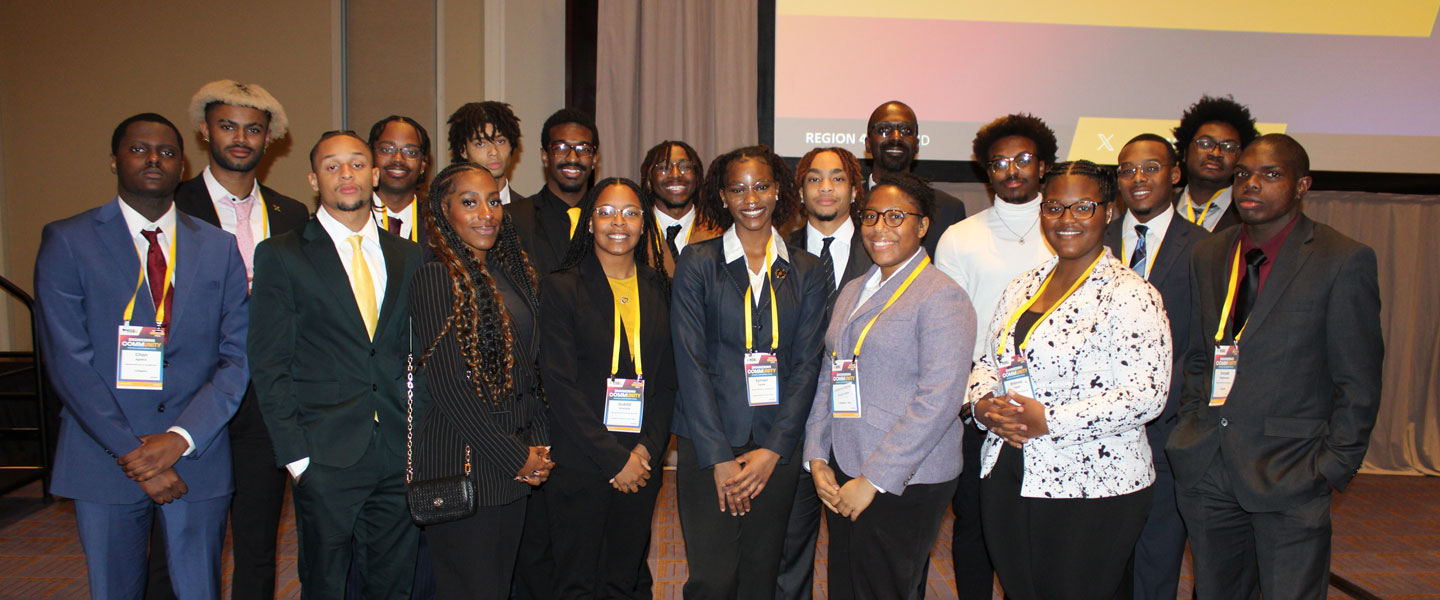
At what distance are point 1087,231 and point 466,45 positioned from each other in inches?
188

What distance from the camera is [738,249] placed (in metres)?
2.76

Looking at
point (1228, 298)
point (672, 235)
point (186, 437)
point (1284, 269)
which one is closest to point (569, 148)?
point (672, 235)

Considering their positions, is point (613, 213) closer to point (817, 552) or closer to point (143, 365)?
point (143, 365)

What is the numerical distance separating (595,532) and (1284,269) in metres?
2.41

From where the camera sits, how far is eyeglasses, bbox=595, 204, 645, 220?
8.94ft

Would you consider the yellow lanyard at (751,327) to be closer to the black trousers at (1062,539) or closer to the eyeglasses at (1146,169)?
the black trousers at (1062,539)

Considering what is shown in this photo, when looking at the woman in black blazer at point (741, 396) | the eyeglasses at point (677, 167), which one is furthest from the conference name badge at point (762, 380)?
the eyeglasses at point (677, 167)

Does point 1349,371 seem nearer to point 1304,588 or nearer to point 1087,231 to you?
point 1304,588

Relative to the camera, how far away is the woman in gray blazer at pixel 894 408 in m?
2.42

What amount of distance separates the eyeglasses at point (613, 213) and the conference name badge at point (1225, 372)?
2.00 metres

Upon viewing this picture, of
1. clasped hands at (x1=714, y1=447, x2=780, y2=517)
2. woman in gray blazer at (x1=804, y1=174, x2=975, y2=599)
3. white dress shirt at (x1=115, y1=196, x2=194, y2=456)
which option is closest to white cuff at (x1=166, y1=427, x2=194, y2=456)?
white dress shirt at (x1=115, y1=196, x2=194, y2=456)

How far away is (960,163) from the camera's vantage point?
561cm

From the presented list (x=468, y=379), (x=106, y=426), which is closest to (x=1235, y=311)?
(x=468, y=379)

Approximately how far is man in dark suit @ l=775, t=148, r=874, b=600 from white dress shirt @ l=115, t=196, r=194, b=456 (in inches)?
80.6
